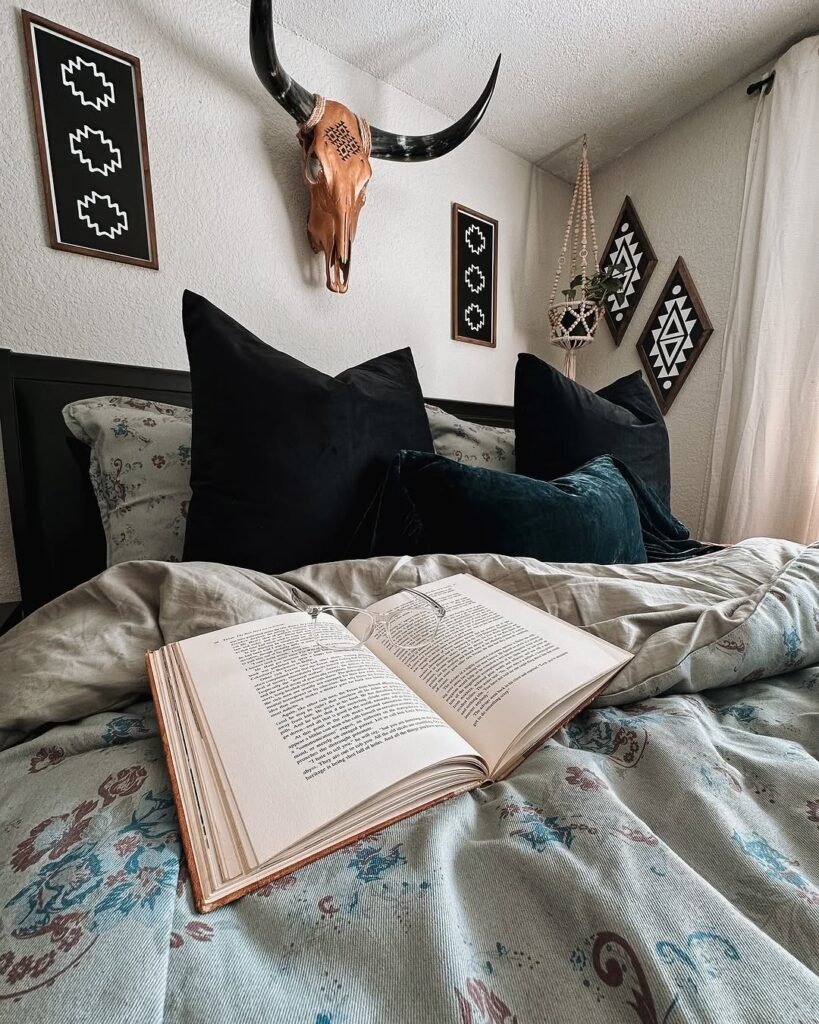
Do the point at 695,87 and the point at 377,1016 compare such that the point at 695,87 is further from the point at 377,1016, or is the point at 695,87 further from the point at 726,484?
the point at 377,1016

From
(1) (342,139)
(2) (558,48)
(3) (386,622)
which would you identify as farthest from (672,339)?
(3) (386,622)

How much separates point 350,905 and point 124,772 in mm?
216

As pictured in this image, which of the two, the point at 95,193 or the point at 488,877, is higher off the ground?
the point at 95,193

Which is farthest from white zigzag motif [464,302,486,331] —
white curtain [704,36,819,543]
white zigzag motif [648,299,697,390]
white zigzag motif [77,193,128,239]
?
white zigzag motif [77,193,128,239]

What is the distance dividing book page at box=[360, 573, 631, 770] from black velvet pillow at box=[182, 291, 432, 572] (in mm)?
310

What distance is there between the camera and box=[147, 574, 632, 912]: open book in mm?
294

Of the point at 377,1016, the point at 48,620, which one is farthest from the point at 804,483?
the point at 48,620

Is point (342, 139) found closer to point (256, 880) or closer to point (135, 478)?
point (135, 478)

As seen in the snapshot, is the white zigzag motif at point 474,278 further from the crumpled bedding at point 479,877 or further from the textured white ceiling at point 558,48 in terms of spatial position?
the crumpled bedding at point 479,877

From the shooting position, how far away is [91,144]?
104 cm

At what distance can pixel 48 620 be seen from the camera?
1.78 ft

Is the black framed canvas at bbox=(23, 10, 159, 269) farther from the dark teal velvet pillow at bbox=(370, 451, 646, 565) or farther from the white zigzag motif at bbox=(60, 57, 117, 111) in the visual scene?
the dark teal velvet pillow at bbox=(370, 451, 646, 565)

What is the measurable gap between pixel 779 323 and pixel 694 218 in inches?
A: 22.1

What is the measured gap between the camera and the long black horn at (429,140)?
1.36 meters
